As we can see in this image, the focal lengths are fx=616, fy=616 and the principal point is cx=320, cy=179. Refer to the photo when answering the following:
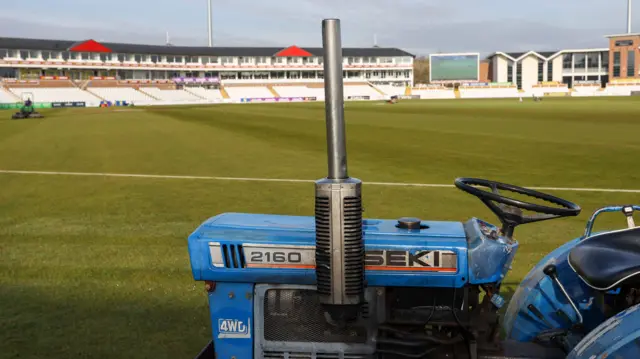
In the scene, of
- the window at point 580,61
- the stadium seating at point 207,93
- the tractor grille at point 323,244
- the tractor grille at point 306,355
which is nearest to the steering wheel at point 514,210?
the tractor grille at point 323,244

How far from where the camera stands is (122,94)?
295ft

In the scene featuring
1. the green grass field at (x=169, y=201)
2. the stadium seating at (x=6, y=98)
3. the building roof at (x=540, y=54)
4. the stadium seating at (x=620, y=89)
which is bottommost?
the green grass field at (x=169, y=201)

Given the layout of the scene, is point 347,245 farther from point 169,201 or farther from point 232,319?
point 169,201

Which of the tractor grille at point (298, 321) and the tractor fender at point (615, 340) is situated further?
the tractor grille at point (298, 321)

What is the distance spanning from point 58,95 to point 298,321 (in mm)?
88133

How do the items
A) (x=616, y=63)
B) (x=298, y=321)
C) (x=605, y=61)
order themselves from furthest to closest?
(x=605, y=61), (x=616, y=63), (x=298, y=321)

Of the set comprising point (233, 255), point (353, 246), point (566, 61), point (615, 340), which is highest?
point (566, 61)

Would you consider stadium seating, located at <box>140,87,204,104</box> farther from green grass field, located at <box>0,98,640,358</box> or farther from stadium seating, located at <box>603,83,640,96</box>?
green grass field, located at <box>0,98,640,358</box>

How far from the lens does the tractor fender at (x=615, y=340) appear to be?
2242 millimetres

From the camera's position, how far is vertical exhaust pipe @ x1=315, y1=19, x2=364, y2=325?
223 cm

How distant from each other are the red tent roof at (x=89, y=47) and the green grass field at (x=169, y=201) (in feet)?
263

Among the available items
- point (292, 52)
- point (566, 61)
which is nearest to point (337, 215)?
point (292, 52)

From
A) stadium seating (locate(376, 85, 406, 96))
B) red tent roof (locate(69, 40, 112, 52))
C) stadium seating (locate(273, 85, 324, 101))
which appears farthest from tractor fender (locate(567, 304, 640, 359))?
stadium seating (locate(376, 85, 406, 96))

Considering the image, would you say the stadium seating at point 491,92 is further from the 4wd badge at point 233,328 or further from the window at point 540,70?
the 4wd badge at point 233,328
